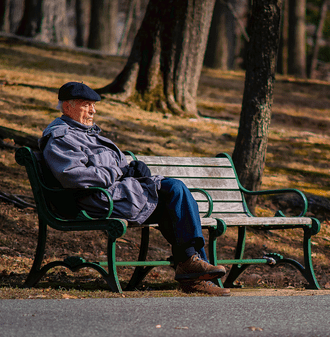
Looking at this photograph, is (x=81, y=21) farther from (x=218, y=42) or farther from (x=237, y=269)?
(x=237, y=269)

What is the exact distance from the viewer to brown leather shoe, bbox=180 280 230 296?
14.6ft

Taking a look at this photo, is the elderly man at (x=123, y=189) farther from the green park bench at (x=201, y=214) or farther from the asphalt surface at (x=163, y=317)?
the asphalt surface at (x=163, y=317)

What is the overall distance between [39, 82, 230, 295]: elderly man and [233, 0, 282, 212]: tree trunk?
289cm

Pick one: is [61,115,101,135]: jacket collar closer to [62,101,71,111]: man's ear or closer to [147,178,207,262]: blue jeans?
[62,101,71,111]: man's ear

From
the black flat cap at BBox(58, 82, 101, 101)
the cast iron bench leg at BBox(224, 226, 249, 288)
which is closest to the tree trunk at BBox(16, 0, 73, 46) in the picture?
the cast iron bench leg at BBox(224, 226, 249, 288)

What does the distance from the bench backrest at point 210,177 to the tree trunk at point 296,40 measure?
18.2 m

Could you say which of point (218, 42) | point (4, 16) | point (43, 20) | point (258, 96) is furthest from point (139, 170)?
point (4, 16)

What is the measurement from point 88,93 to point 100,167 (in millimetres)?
651

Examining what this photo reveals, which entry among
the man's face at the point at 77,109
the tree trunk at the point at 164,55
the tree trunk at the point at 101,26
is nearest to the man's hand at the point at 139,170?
the man's face at the point at 77,109

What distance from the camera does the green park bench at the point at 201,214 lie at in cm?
433

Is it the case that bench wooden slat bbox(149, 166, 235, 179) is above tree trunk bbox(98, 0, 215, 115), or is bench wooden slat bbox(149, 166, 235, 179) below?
below

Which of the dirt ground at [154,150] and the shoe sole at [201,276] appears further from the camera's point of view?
the dirt ground at [154,150]

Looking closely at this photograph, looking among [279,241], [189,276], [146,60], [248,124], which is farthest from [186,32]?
[189,276]

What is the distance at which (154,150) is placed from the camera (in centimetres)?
919
